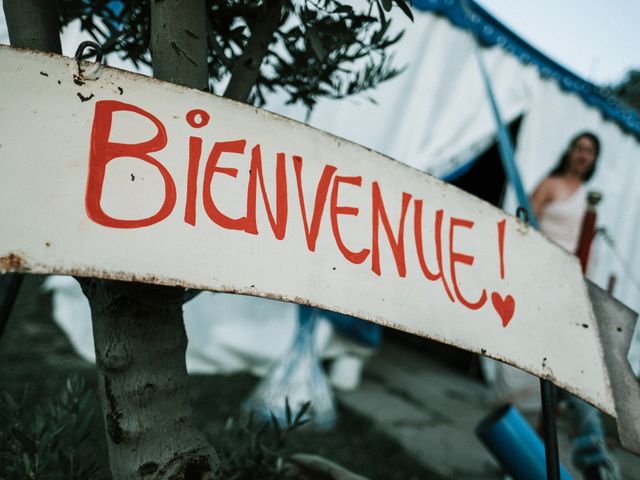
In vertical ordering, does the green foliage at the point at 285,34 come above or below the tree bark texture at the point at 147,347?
above

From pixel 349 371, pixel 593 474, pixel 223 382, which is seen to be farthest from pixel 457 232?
pixel 349 371

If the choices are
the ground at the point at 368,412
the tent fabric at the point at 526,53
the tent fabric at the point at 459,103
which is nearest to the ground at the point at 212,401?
the ground at the point at 368,412

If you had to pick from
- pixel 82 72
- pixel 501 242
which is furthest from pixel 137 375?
pixel 501 242

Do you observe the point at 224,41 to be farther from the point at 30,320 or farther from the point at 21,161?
the point at 30,320

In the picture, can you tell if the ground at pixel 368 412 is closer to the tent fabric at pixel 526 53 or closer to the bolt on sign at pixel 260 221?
the bolt on sign at pixel 260 221

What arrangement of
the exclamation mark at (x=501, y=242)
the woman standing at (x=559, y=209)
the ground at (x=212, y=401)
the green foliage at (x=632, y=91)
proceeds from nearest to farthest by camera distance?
1. the exclamation mark at (x=501, y=242)
2. the ground at (x=212, y=401)
3. the woman standing at (x=559, y=209)
4. the green foliage at (x=632, y=91)

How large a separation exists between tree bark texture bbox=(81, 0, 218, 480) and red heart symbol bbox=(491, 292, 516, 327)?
54 cm

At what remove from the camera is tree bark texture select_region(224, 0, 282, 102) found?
0.81 meters

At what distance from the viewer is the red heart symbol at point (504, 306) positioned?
0.75 m

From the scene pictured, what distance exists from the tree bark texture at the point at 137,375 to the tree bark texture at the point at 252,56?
0.38 metres

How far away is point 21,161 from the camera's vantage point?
49 centimetres

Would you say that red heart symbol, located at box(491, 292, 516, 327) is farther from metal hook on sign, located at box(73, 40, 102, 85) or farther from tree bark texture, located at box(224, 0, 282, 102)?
metal hook on sign, located at box(73, 40, 102, 85)

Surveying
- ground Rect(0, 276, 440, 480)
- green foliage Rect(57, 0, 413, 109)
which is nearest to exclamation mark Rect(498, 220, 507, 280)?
green foliage Rect(57, 0, 413, 109)

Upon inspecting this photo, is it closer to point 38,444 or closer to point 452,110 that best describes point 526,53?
point 452,110
